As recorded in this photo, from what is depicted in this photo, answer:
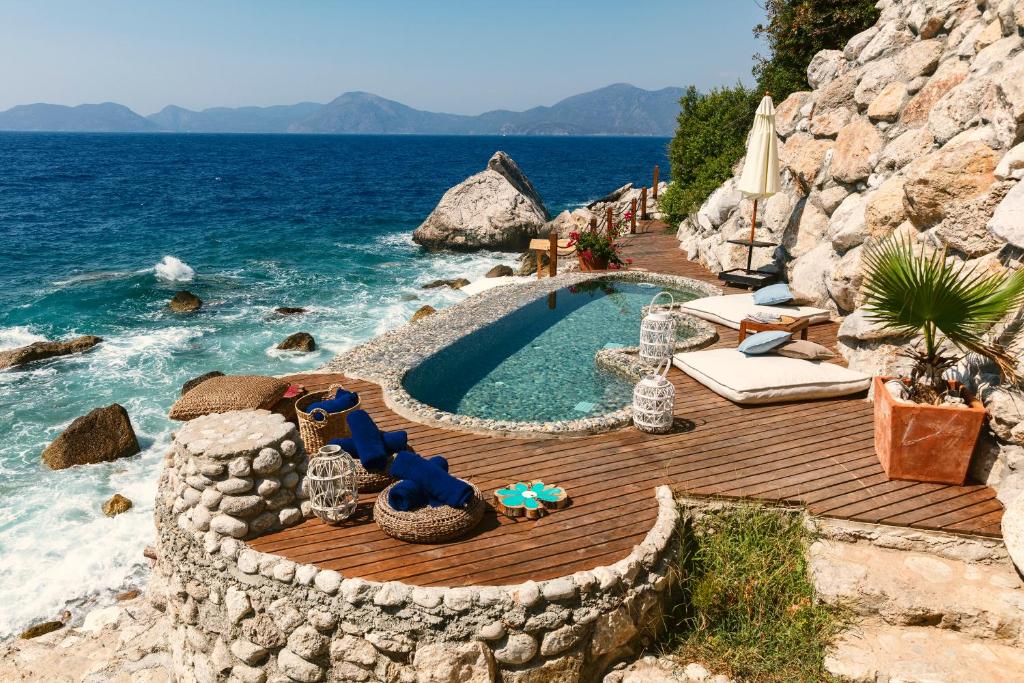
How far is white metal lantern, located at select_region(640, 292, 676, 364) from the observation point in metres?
11.3

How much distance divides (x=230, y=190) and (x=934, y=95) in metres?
67.5

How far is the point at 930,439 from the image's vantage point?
7.72m

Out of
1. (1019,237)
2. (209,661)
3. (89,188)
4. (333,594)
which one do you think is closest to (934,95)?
(1019,237)

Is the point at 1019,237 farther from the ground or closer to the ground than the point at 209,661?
farther from the ground

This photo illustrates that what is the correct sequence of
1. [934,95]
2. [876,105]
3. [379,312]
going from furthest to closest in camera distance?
[379,312] < [876,105] < [934,95]

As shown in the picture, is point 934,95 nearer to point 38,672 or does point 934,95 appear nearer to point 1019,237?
point 1019,237

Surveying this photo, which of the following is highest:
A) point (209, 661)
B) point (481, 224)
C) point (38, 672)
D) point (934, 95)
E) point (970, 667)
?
point (934, 95)

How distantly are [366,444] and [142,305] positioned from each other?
23386 mm

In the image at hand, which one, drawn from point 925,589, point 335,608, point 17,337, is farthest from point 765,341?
point 17,337

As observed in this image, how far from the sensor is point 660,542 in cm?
677

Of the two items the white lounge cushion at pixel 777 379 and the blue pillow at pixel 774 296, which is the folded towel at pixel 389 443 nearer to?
the white lounge cushion at pixel 777 379

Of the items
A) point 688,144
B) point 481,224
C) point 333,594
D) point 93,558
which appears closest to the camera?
point 333,594

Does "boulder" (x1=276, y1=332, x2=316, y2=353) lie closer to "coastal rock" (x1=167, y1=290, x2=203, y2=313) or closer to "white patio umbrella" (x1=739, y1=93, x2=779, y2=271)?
"coastal rock" (x1=167, y1=290, x2=203, y2=313)

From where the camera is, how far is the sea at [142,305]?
38.9 feet
